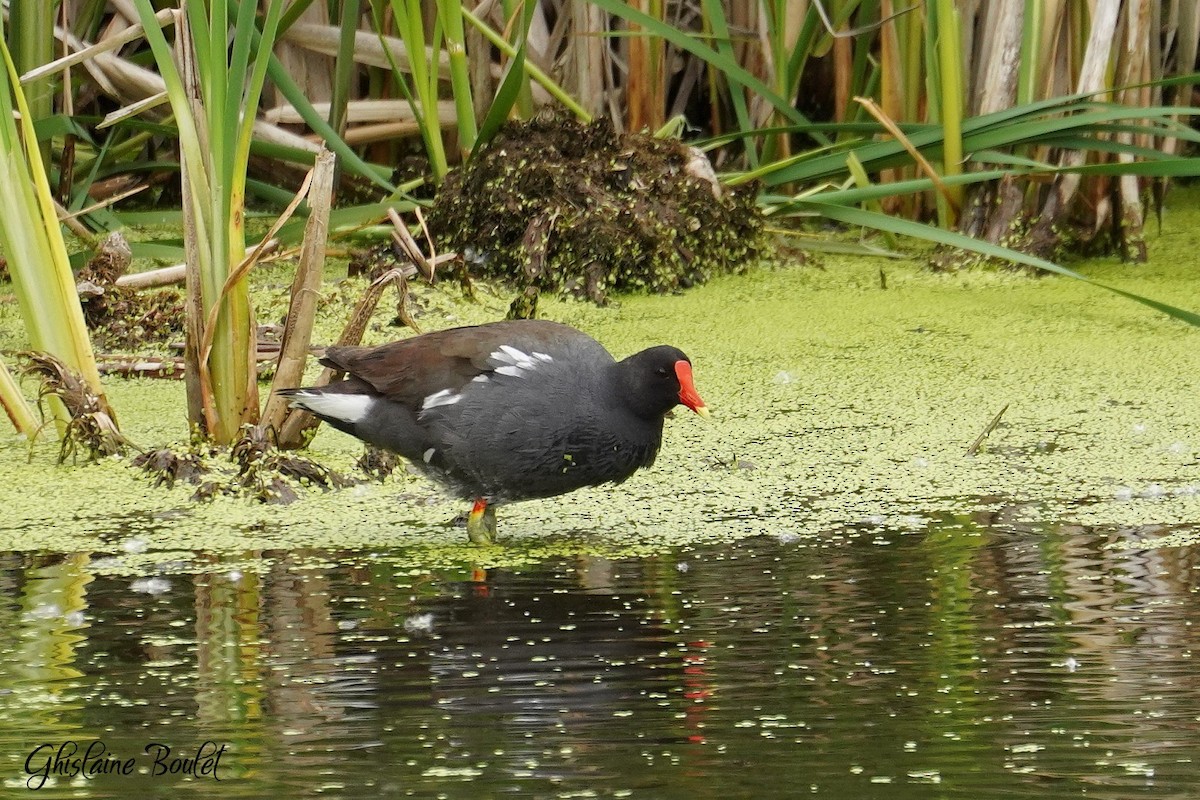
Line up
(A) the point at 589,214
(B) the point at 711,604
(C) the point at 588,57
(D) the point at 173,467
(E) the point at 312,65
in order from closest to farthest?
(B) the point at 711,604
(D) the point at 173,467
(A) the point at 589,214
(C) the point at 588,57
(E) the point at 312,65

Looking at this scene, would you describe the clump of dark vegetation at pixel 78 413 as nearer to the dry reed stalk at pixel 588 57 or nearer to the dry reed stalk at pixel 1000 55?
the dry reed stalk at pixel 588 57

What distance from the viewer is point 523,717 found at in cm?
204

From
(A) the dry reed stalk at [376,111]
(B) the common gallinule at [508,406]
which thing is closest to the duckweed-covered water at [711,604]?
(B) the common gallinule at [508,406]

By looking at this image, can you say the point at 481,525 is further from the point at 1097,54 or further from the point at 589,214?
the point at 1097,54

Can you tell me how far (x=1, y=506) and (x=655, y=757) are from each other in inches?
70.3

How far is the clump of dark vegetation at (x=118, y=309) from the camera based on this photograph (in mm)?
4340

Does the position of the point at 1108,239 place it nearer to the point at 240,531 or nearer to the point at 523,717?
the point at 240,531

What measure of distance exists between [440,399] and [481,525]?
0.24 metres

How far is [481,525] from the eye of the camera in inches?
121

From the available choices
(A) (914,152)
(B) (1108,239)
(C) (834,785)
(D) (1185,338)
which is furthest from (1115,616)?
(B) (1108,239)

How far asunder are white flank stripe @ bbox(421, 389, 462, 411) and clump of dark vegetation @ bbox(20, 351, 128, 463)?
73 centimetres

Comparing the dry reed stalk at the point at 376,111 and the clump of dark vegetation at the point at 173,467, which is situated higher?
the dry reed stalk at the point at 376,111

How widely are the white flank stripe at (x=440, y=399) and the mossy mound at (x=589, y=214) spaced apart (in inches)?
58.3

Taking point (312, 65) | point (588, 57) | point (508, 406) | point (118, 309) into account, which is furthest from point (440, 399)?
point (312, 65)
